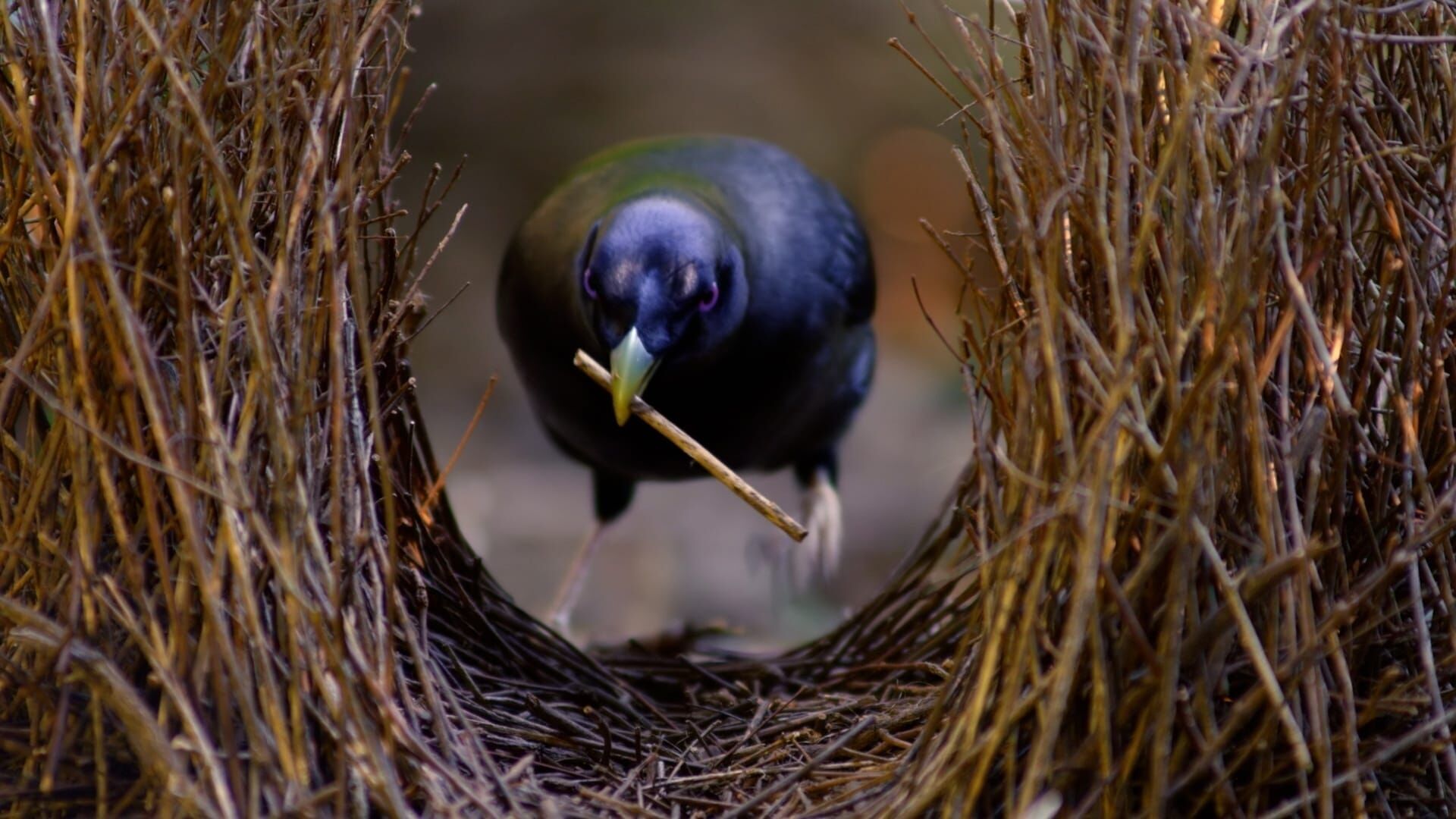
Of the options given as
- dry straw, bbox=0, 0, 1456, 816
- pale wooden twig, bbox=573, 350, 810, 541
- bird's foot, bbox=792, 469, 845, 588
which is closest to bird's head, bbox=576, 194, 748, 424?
pale wooden twig, bbox=573, 350, 810, 541

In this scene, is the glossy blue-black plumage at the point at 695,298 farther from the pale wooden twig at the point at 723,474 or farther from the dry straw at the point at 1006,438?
the dry straw at the point at 1006,438

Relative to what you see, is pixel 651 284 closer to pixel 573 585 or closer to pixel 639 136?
pixel 573 585

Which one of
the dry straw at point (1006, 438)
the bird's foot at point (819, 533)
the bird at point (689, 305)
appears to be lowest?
the bird's foot at point (819, 533)

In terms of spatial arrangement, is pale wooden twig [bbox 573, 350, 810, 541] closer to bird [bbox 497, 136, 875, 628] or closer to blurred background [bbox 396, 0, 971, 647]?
bird [bbox 497, 136, 875, 628]

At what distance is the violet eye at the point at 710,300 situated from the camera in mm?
2461

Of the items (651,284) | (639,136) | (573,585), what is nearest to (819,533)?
(573,585)

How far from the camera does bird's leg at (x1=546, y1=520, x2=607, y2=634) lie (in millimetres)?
3193

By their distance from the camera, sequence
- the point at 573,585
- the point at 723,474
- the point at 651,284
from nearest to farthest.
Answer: the point at 723,474 < the point at 651,284 < the point at 573,585

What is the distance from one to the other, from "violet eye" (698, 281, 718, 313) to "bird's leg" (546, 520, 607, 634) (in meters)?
1.02

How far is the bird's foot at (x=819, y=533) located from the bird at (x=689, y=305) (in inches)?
9.4

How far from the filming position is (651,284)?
7.72 feet

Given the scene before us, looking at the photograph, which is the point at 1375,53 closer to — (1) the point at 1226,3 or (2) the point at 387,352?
(1) the point at 1226,3

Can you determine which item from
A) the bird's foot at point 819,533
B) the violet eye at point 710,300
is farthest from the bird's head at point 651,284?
the bird's foot at point 819,533

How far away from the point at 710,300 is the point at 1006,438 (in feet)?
3.29
